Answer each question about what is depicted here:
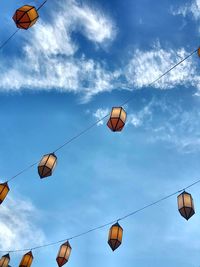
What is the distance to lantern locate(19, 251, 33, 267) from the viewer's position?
15.7m

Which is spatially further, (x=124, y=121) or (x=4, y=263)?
(x=4, y=263)

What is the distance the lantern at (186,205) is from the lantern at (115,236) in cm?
305

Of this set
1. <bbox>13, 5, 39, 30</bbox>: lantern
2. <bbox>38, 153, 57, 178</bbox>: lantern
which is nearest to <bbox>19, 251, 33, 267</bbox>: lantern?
<bbox>38, 153, 57, 178</bbox>: lantern

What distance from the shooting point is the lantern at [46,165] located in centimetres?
1220

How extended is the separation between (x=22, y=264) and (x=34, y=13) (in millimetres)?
12165

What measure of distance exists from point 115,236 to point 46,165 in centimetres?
419

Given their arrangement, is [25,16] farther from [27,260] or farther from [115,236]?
[27,260]

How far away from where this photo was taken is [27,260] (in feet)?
52.0

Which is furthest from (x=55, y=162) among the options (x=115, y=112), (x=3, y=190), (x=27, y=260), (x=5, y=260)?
(x=5, y=260)

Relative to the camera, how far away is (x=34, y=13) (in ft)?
34.3

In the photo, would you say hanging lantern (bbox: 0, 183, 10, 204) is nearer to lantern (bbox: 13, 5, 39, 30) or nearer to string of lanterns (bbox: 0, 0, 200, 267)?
string of lanterns (bbox: 0, 0, 200, 267)

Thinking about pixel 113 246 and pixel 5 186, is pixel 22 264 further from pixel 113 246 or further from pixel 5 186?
pixel 113 246

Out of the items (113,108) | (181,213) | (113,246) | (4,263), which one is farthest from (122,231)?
(4,263)

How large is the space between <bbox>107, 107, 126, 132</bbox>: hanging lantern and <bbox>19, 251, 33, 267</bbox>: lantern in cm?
868
